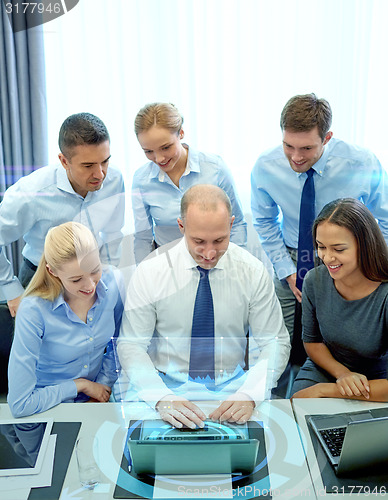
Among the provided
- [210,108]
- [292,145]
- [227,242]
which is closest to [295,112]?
[292,145]

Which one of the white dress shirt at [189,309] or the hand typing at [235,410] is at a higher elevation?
the white dress shirt at [189,309]

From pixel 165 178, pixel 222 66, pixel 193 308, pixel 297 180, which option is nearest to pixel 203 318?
pixel 193 308

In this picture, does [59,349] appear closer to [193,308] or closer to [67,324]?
[67,324]

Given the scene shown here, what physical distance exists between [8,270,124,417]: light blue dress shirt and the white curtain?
107 centimetres

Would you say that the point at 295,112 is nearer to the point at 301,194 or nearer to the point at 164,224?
the point at 301,194

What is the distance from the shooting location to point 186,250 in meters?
1.66

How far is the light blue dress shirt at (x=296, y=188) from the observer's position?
196cm

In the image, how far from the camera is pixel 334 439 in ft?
3.96

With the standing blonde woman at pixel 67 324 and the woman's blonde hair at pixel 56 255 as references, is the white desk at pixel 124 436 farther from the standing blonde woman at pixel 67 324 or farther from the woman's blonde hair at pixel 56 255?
the woman's blonde hair at pixel 56 255

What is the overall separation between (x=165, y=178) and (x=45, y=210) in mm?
443

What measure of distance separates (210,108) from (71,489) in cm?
193

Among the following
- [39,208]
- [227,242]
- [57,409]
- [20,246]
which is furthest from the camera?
[20,246]

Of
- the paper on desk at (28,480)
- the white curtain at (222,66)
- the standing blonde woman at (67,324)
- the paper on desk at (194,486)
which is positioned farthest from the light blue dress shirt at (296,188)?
the paper on desk at (28,480)

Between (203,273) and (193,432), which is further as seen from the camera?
(203,273)
